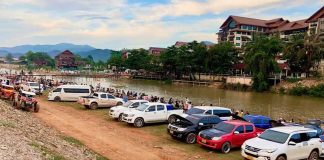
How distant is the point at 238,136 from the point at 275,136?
2.77m

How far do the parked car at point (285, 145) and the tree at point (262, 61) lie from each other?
66517mm

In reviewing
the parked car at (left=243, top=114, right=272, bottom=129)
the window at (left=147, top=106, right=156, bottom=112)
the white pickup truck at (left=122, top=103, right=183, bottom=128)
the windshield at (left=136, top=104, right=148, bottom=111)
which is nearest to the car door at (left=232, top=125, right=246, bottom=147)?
the parked car at (left=243, top=114, right=272, bottom=129)

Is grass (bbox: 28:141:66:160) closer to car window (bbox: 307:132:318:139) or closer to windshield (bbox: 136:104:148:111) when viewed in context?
car window (bbox: 307:132:318:139)

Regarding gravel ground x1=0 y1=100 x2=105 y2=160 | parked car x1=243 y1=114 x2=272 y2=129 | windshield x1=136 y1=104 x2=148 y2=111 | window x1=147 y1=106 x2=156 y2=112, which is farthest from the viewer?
windshield x1=136 y1=104 x2=148 y2=111

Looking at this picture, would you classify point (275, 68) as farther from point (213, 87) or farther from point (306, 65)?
point (213, 87)

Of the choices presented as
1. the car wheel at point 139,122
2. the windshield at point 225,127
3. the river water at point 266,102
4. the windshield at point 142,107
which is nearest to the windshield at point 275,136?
the windshield at point 225,127

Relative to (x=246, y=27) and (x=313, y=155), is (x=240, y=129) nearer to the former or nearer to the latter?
(x=313, y=155)

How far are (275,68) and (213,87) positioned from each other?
723 inches

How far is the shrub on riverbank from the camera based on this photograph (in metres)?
76.5

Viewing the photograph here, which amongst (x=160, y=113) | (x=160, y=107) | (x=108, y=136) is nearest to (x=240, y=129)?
(x=108, y=136)

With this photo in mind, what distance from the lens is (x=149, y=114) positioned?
1016 inches

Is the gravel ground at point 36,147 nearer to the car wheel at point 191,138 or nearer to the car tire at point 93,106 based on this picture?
the car wheel at point 191,138

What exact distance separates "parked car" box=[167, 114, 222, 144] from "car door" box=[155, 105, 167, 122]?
176 inches

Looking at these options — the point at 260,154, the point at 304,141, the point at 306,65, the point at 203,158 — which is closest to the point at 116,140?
the point at 203,158
